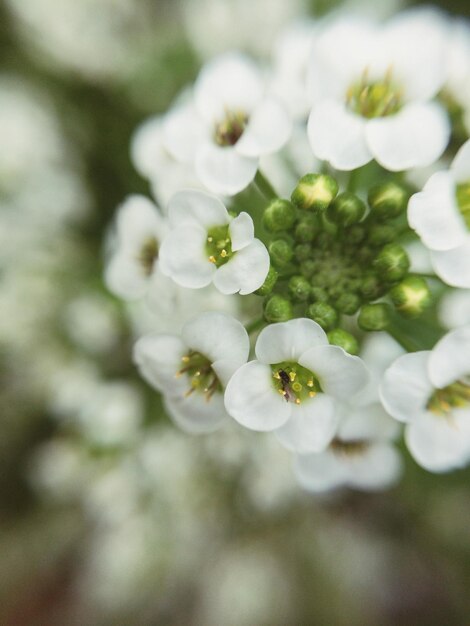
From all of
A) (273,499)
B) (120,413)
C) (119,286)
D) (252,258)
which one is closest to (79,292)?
(120,413)

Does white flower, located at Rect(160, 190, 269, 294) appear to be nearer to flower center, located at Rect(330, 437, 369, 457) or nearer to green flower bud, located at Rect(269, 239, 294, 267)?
green flower bud, located at Rect(269, 239, 294, 267)

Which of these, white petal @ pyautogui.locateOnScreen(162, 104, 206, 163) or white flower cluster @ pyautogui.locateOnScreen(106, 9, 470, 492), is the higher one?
white petal @ pyautogui.locateOnScreen(162, 104, 206, 163)

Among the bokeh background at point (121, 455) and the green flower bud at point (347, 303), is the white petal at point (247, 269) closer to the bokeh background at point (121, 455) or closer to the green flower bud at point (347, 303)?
the green flower bud at point (347, 303)

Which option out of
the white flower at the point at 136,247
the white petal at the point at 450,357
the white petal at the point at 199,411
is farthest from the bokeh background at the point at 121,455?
the white petal at the point at 450,357

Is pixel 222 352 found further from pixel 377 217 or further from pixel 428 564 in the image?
pixel 428 564

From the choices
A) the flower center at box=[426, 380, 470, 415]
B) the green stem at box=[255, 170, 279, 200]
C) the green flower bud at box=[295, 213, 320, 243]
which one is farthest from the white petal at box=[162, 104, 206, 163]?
the flower center at box=[426, 380, 470, 415]
